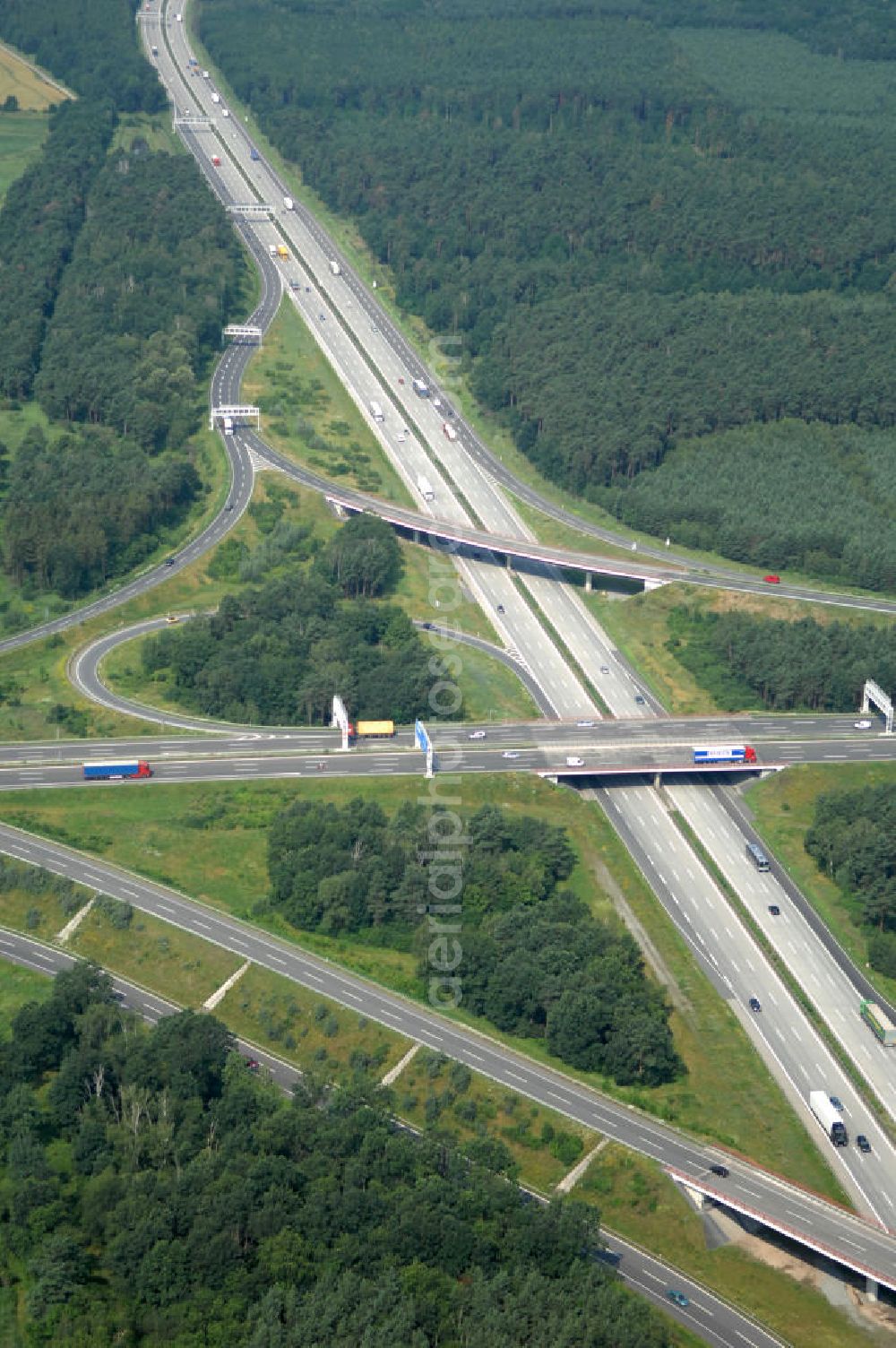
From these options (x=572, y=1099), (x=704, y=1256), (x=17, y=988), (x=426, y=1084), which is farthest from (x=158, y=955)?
(x=704, y=1256)

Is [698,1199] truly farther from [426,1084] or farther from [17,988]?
[17,988]

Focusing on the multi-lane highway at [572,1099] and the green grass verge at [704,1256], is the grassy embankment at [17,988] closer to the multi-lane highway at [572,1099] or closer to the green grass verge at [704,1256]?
the multi-lane highway at [572,1099]

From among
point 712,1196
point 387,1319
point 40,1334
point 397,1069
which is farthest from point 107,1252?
point 712,1196

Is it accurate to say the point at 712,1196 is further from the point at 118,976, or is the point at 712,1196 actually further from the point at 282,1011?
the point at 118,976

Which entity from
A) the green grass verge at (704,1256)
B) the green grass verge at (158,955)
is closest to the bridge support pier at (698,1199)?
the green grass verge at (704,1256)

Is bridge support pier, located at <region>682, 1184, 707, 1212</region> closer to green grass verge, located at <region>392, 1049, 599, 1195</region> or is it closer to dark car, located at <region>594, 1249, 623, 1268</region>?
dark car, located at <region>594, 1249, 623, 1268</region>

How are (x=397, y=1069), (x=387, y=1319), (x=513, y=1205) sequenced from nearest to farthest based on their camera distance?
(x=387, y=1319)
(x=513, y=1205)
(x=397, y=1069)
